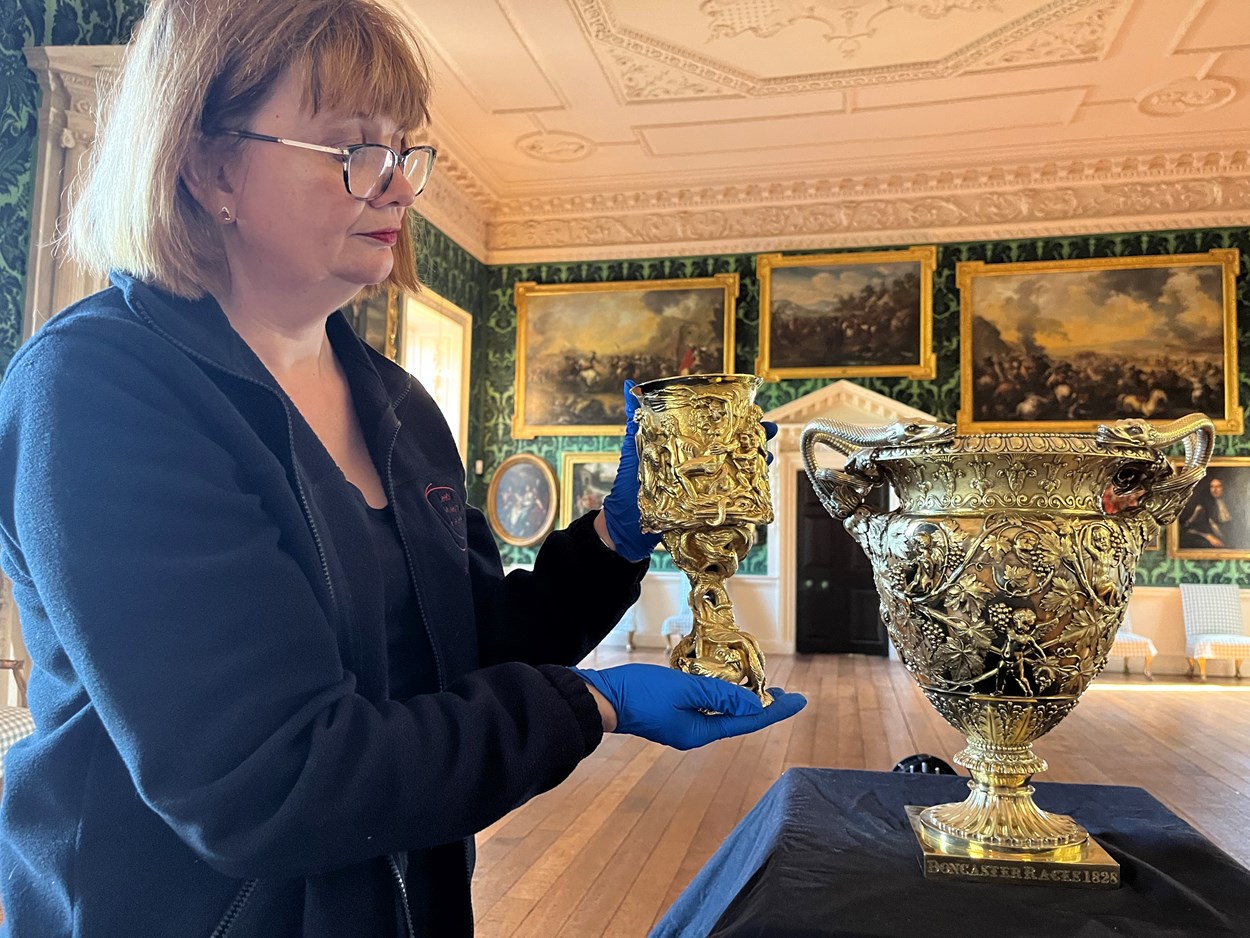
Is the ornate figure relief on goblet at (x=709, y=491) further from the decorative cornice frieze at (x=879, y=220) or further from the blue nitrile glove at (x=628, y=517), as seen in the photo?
the decorative cornice frieze at (x=879, y=220)

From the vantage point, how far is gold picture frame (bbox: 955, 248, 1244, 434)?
10367 millimetres

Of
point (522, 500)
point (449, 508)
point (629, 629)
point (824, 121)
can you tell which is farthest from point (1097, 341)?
point (449, 508)

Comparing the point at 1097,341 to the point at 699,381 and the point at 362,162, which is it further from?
the point at 362,162

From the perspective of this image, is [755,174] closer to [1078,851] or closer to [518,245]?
[518,245]

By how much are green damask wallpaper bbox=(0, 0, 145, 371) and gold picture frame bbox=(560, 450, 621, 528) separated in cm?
713

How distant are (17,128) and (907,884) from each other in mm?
6244

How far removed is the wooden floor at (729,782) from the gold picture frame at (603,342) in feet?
14.5

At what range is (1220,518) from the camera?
10.3 metres

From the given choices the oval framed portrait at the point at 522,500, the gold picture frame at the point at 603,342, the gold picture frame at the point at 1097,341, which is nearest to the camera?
the gold picture frame at the point at 1097,341

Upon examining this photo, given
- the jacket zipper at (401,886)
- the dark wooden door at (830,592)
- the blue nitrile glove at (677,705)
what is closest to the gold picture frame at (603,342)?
the dark wooden door at (830,592)

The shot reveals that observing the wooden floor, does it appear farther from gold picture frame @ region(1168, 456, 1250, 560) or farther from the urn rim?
the urn rim

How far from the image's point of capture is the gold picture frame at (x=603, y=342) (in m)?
11.5

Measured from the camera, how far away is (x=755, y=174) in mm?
11125

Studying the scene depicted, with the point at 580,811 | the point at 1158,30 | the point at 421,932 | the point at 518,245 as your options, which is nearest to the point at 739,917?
the point at 421,932
